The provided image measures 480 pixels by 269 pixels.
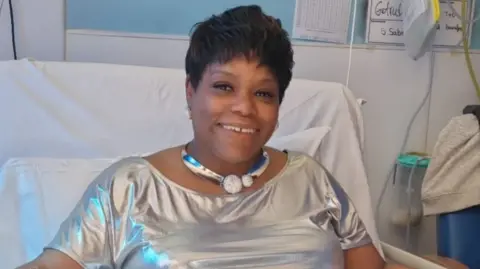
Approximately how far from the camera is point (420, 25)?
1.87 m

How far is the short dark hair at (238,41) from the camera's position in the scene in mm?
1132

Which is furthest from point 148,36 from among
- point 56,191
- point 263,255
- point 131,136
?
point 263,255

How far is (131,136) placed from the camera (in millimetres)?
1579

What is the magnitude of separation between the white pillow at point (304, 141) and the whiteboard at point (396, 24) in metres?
0.49

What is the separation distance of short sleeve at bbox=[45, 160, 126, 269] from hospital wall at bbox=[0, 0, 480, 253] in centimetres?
74

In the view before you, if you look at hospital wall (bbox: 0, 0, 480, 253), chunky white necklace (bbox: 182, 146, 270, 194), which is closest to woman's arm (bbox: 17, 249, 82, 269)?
chunky white necklace (bbox: 182, 146, 270, 194)

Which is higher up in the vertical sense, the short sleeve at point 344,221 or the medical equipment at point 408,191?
the short sleeve at point 344,221

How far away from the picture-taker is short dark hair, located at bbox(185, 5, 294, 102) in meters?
1.13

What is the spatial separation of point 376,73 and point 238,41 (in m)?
0.98

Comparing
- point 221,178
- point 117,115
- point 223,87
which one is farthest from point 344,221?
point 117,115

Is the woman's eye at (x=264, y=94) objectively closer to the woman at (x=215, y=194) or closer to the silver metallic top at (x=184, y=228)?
the woman at (x=215, y=194)

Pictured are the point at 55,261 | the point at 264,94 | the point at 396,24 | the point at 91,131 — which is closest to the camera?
the point at 55,261

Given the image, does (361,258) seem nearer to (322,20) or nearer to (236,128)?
(236,128)

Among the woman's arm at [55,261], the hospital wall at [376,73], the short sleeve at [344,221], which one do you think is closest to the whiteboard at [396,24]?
the hospital wall at [376,73]
